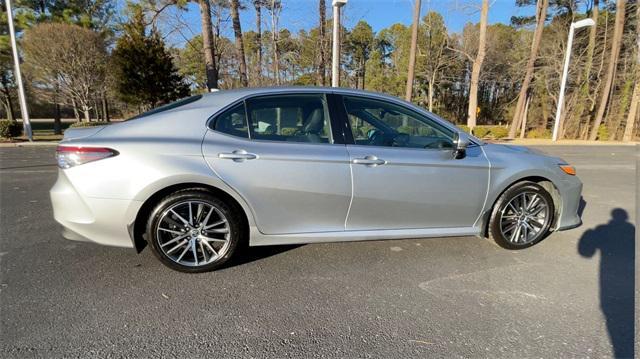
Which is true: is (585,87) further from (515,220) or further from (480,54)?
(515,220)

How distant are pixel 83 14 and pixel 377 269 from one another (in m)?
31.1

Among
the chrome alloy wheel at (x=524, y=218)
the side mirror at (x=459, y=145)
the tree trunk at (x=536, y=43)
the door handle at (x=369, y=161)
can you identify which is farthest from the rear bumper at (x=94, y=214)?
the tree trunk at (x=536, y=43)

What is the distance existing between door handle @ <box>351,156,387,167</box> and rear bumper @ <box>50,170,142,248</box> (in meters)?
1.80

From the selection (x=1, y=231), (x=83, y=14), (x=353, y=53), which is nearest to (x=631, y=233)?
(x=1, y=231)

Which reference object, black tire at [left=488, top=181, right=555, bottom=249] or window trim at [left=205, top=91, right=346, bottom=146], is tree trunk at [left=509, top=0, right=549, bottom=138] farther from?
window trim at [left=205, top=91, right=346, bottom=146]

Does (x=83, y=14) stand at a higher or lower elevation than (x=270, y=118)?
higher

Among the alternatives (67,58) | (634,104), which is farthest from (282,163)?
(634,104)

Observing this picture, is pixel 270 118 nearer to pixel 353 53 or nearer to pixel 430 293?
pixel 430 293

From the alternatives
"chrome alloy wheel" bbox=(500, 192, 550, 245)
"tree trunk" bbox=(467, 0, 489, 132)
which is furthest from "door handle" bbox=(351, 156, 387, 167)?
"tree trunk" bbox=(467, 0, 489, 132)

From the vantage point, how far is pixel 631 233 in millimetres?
3980

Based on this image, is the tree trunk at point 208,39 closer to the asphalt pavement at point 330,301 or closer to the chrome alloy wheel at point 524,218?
the asphalt pavement at point 330,301

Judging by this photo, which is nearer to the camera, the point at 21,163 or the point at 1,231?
the point at 1,231

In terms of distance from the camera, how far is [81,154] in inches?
104

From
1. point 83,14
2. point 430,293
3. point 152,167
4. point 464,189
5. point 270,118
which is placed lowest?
point 430,293
